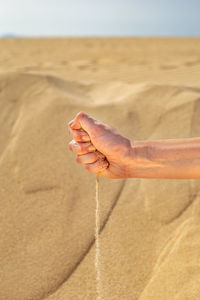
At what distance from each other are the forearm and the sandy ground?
291mm

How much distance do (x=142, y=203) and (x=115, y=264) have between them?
30 centimetres

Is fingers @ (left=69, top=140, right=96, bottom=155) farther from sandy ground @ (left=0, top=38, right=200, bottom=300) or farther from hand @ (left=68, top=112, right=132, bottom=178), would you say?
sandy ground @ (left=0, top=38, right=200, bottom=300)

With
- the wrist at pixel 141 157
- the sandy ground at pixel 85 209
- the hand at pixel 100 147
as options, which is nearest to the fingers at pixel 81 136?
the hand at pixel 100 147

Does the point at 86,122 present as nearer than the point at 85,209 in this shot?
Yes

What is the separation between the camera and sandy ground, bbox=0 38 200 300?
1105 millimetres

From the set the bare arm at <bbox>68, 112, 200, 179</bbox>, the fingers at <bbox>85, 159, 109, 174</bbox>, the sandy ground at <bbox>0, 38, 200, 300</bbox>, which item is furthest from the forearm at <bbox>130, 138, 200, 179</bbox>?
the sandy ground at <bbox>0, 38, 200, 300</bbox>

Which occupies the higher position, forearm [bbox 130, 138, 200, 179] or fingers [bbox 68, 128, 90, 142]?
fingers [bbox 68, 128, 90, 142]

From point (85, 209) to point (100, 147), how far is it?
375 millimetres

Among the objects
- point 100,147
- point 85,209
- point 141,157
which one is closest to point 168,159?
point 141,157

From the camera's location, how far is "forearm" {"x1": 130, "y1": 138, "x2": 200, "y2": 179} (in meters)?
1.01

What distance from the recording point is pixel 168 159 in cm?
104

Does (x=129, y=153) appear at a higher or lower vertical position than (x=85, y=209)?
higher

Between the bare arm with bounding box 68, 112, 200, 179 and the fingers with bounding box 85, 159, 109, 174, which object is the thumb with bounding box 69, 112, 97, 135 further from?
the fingers with bounding box 85, 159, 109, 174

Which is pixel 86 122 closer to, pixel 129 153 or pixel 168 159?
pixel 129 153
